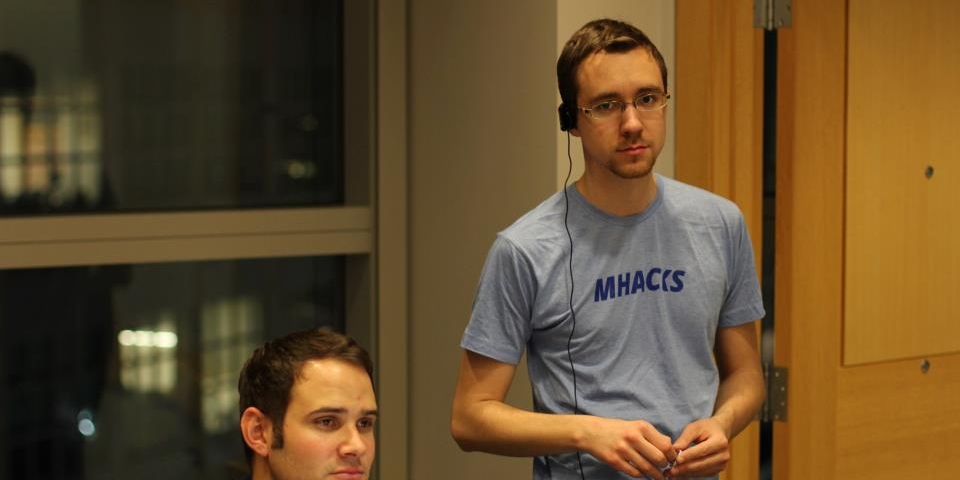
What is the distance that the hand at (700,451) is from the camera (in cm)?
195

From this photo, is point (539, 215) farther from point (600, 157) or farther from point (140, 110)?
point (140, 110)

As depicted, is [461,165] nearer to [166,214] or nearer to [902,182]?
[166,214]

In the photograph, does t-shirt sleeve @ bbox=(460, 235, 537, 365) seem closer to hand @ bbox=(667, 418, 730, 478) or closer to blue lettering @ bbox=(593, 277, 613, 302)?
blue lettering @ bbox=(593, 277, 613, 302)

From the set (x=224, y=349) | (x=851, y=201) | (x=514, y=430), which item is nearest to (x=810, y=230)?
(x=851, y=201)

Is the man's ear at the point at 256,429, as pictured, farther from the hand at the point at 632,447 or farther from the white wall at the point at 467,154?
the white wall at the point at 467,154

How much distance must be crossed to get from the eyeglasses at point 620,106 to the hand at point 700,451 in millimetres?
492

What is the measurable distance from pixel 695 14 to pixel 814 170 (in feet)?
1.43

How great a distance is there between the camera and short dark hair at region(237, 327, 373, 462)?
1795 millimetres

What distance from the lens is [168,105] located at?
3.19m

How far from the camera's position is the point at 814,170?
2869 millimetres

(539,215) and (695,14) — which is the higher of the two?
(695,14)

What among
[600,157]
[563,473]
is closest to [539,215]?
[600,157]

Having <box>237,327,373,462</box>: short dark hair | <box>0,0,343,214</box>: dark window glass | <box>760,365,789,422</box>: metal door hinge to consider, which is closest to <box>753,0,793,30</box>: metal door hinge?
<box>760,365,789,422</box>: metal door hinge

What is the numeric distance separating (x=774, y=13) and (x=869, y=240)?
56 cm
